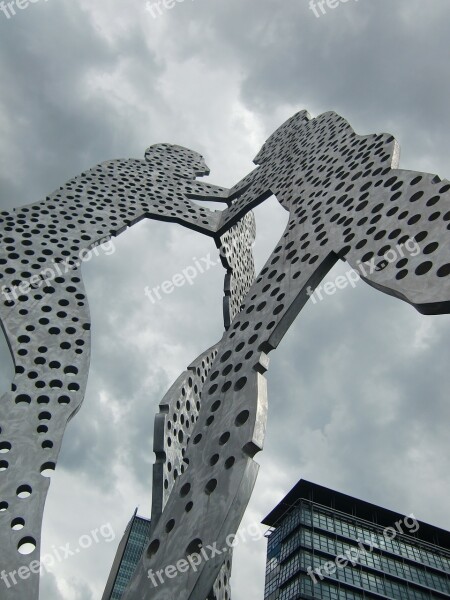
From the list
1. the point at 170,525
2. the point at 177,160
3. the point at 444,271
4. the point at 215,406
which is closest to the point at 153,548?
the point at 170,525

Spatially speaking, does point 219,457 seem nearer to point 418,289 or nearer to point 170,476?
point 170,476

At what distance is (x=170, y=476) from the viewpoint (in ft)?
24.3

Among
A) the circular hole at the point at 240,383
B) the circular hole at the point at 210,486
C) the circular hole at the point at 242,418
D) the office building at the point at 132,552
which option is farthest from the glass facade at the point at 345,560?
the circular hole at the point at 210,486

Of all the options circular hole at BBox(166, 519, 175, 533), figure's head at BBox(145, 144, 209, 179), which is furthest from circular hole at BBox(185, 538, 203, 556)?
figure's head at BBox(145, 144, 209, 179)

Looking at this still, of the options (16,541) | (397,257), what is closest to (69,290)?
(16,541)

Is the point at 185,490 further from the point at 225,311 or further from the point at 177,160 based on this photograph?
the point at 177,160

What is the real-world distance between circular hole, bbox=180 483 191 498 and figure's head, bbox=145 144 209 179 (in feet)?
31.6

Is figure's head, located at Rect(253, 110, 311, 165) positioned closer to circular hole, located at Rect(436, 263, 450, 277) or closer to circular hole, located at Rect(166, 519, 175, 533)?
circular hole, located at Rect(436, 263, 450, 277)

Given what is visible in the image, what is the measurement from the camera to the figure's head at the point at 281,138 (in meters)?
12.9

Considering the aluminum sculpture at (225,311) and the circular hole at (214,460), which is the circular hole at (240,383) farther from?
the circular hole at (214,460)

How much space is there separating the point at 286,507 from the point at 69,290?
44.0 m

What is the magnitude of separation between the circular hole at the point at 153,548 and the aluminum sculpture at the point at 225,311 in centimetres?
2

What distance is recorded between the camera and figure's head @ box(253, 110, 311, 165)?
12859 mm

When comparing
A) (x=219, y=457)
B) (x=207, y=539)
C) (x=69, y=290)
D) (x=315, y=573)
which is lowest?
(x=207, y=539)
